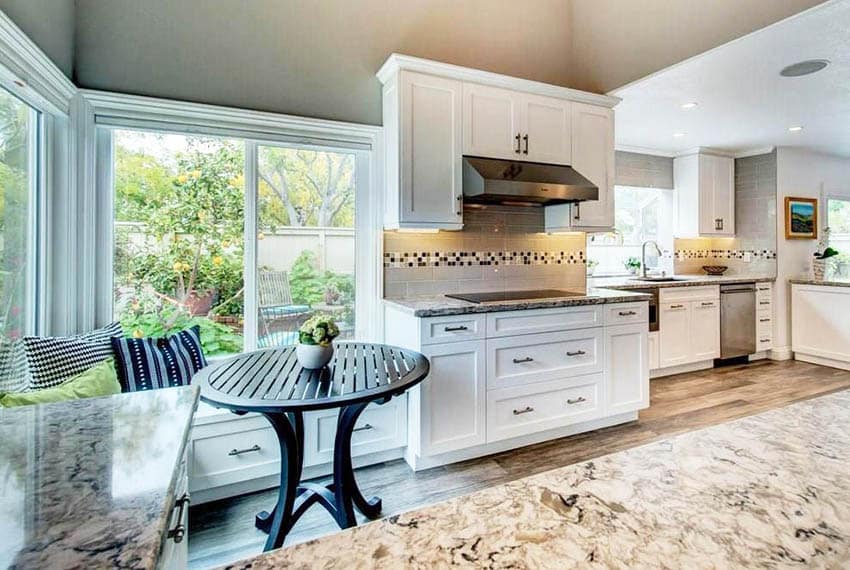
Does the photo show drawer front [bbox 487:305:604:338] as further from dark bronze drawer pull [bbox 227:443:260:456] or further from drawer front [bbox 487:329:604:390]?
dark bronze drawer pull [bbox 227:443:260:456]

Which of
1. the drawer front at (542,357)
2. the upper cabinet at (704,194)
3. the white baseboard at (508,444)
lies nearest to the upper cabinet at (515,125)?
the drawer front at (542,357)

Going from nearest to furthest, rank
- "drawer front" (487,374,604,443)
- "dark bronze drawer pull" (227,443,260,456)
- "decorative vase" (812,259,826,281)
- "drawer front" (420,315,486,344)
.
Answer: "dark bronze drawer pull" (227,443,260,456) < "drawer front" (420,315,486,344) < "drawer front" (487,374,604,443) < "decorative vase" (812,259,826,281)

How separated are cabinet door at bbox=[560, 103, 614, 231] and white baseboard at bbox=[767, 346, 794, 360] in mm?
3300

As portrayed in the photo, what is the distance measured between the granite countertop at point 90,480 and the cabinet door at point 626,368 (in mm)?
2719

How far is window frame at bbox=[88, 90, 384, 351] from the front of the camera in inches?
91.2

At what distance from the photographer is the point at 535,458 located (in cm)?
265

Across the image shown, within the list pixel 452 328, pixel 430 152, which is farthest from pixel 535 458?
pixel 430 152

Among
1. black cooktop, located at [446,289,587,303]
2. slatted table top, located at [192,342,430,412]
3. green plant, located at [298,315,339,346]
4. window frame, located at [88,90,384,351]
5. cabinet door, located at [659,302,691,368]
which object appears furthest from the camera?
cabinet door, located at [659,302,691,368]

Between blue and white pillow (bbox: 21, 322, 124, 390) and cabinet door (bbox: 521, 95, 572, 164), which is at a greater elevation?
cabinet door (bbox: 521, 95, 572, 164)

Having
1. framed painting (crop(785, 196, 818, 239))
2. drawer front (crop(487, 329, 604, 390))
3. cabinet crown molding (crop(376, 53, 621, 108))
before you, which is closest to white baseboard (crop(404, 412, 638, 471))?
drawer front (crop(487, 329, 604, 390))

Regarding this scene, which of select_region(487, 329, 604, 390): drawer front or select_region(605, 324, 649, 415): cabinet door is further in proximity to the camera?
select_region(605, 324, 649, 415): cabinet door

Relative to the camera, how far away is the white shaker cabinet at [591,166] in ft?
10.7

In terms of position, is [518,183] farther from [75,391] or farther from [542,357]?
[75,391]

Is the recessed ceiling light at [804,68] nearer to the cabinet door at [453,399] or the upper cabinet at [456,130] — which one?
the upper cabinet at [456,130]
